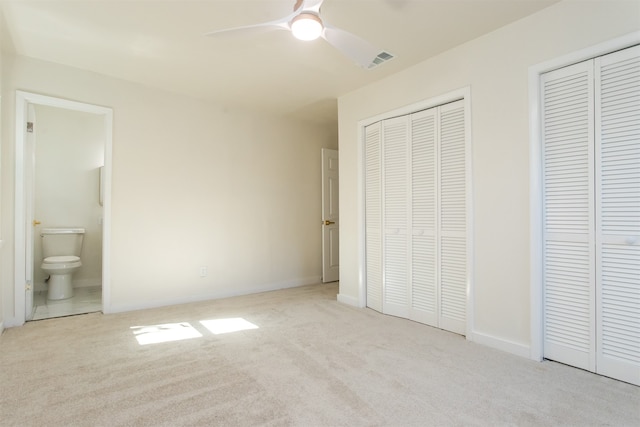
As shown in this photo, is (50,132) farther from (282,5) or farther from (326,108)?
(282,5)

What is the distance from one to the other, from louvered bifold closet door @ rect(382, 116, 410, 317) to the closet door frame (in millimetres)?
175

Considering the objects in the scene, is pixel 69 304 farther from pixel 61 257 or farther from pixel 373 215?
pixel 373 215

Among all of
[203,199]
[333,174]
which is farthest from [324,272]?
[203,199]

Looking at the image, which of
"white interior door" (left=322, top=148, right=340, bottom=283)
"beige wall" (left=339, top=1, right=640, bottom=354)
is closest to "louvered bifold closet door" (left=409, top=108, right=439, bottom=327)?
"beige wall" (left=339, top=1, right=640, bottom=354)

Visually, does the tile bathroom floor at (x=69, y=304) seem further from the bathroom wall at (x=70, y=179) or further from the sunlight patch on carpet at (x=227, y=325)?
the sunlight patch on carpet at (x=227, y=325)

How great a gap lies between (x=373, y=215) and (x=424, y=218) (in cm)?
64

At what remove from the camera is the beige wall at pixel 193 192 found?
3244 mm

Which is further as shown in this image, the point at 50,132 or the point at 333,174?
the point at 333,174

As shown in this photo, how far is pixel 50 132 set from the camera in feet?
14.4

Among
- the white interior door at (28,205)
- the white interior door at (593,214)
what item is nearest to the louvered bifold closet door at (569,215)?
the white interior door at (593,214)

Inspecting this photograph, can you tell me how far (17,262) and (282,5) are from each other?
310cm

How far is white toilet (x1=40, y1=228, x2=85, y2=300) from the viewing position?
3.79m

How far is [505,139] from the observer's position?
7.98 feet

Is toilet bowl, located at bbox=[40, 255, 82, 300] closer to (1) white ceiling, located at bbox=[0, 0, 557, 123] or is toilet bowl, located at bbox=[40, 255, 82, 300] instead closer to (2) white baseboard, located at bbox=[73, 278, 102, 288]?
(2) white baseboard, located at bbox=[73, 278, 102, 288]
